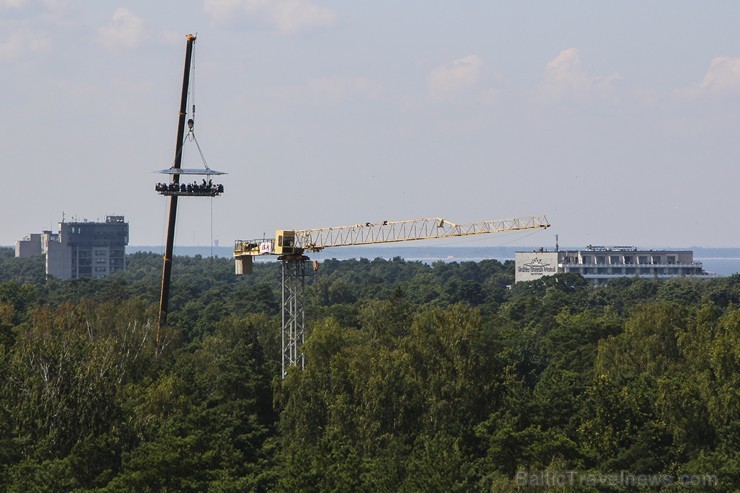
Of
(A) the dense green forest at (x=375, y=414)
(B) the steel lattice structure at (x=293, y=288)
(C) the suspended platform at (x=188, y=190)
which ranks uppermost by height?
(C) the suspended platform at (x=188, y=190)

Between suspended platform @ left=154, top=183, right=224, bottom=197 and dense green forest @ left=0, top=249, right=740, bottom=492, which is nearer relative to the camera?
dense green forest @ left=0, top=249, right=740, bottom=492

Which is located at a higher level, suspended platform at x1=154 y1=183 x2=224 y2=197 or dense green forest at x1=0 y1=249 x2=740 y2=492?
suspended platform at x1=154 y1=183 x2=224 y2=197

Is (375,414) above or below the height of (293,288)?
below

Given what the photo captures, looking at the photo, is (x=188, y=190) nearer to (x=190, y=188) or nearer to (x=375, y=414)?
(x=190, y=188)

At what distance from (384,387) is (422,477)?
16719mm

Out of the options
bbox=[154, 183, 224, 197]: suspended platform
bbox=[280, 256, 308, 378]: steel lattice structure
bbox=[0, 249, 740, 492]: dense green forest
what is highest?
bbox=[154, 183, 224, 197]: suspended platform

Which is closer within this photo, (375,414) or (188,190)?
(375,414)

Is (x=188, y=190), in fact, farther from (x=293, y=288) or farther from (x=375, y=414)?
(x=375, y=414)

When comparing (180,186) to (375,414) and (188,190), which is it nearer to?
(188,190)

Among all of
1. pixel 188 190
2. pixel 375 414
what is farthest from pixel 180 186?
pixel 375 414

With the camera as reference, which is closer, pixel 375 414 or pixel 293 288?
pixel 375 414

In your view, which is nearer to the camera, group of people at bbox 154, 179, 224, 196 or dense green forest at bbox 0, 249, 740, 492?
dense green forest at bbox 0, 249, 740, 492

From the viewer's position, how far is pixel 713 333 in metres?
90.7

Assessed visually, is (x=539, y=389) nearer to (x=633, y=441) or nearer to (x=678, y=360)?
(x=633, y=441)
